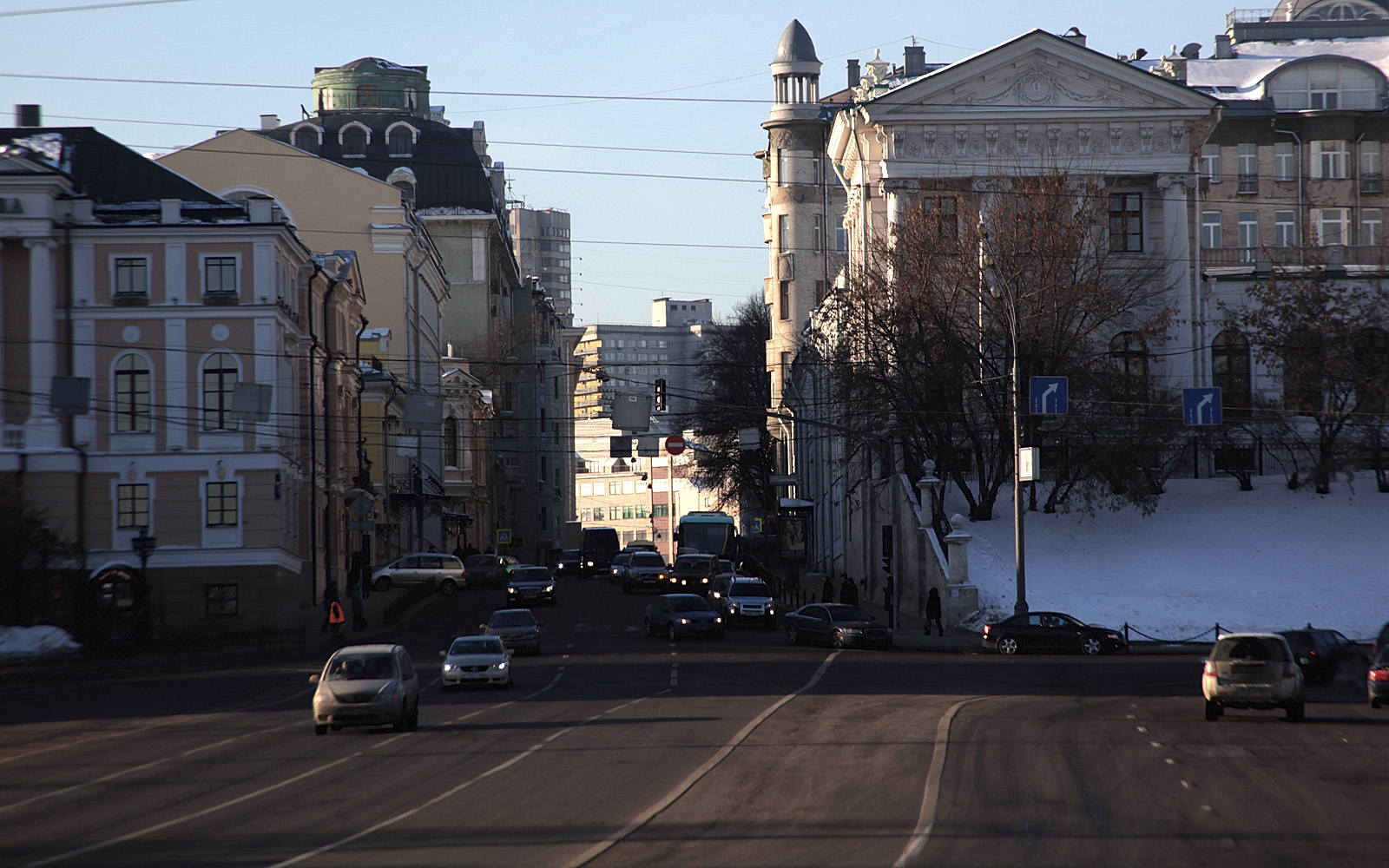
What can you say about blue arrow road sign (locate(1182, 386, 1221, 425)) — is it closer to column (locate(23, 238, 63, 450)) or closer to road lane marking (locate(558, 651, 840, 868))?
road lane marking (locate(558, 651, 840, 868))

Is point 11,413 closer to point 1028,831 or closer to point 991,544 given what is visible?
point 991,544

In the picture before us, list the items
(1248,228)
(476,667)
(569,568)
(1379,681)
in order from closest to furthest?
(1379,681)
(476,667)
(1248,228)
(569,568)

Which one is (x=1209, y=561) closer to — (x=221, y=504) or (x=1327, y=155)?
(x=221, y=504)

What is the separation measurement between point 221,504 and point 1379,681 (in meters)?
34.1

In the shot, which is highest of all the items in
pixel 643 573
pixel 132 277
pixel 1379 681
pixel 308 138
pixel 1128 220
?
pixel 308 138

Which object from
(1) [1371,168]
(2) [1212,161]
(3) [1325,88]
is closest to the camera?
(3) [1325,88]

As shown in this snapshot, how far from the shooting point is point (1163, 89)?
203ft

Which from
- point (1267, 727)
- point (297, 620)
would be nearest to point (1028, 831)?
point (1267, 727)

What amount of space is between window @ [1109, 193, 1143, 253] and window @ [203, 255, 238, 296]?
35592mm

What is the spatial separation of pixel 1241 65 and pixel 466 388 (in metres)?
46.7

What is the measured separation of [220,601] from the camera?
155 feet

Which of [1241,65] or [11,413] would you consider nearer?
[11,413]

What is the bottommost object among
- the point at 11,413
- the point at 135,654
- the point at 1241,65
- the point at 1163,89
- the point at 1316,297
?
the point at 135,654

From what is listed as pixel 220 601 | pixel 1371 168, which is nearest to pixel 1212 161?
pixel 1371 168
